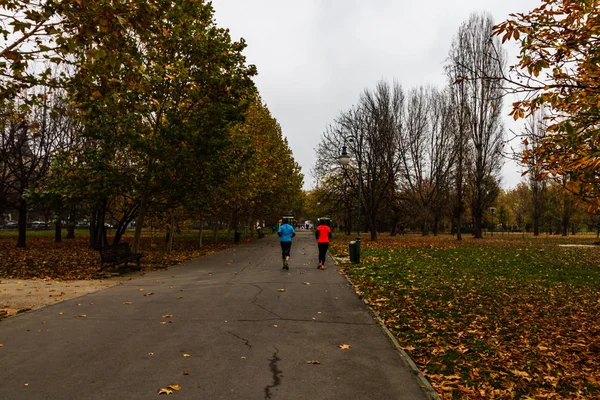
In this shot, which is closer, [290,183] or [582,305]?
[582,305]

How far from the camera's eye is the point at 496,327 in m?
6.39

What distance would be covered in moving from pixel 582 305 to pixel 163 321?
27.4 ft

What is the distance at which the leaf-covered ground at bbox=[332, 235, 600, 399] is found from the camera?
428 centimetres

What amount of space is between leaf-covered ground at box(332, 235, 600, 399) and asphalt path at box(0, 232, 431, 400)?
0.58 m

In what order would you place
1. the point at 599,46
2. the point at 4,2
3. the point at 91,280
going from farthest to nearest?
1. the point at 91,280
2. the point at 4,2
3. the point at 599,46

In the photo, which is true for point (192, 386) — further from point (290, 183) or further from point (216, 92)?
point (290, 183)

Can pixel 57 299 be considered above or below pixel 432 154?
below

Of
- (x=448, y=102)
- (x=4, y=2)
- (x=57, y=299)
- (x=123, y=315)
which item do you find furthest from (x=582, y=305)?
(x=448, y=102)

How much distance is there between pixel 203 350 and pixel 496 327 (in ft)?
15.5

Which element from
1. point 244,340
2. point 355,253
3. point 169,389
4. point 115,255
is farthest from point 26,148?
point 169,389

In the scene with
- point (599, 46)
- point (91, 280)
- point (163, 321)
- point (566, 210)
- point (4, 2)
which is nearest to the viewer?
point (599, 46)

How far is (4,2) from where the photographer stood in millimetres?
5879

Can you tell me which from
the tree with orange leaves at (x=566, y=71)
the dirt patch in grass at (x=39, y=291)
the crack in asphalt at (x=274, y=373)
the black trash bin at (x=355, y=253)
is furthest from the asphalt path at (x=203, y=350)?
the black trash bin at (x=355, y=253)

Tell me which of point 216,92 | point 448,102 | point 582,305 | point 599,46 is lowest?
point 582,305
